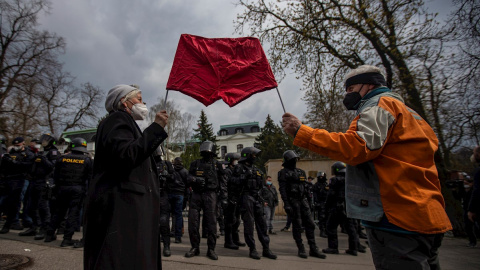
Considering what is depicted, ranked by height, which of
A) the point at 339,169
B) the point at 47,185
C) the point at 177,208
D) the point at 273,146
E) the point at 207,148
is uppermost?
the point at 273,146

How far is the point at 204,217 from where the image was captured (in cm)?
631

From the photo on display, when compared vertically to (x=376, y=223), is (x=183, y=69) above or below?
above

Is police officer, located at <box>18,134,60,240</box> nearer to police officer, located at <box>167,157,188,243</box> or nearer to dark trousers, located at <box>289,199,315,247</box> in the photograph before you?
police officer, located at <box>167,157,188,243</box>

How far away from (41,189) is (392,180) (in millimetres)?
7982

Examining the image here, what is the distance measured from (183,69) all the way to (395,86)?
10342 mm

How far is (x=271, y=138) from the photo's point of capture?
44562mm

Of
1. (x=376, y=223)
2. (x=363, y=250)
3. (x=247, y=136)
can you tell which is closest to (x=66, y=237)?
(x=376, y=223)

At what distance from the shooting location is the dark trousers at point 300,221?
644 cm

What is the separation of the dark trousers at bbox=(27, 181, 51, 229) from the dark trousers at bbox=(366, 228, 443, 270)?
7436mm

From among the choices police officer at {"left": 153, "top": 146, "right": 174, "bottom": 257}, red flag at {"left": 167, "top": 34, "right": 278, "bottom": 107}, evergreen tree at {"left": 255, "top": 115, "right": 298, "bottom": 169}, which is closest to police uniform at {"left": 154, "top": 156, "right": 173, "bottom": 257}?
police officer at {"left": 153, "top": 146, "right": 174, "bottom": 257}

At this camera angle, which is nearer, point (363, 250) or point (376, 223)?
point (376, 223)

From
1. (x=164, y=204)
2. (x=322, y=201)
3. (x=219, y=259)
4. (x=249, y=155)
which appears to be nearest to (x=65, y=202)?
(x=164, y=204)

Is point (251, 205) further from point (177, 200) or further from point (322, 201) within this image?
point (322, 201)

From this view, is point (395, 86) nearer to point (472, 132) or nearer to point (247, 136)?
point (472, 132)
